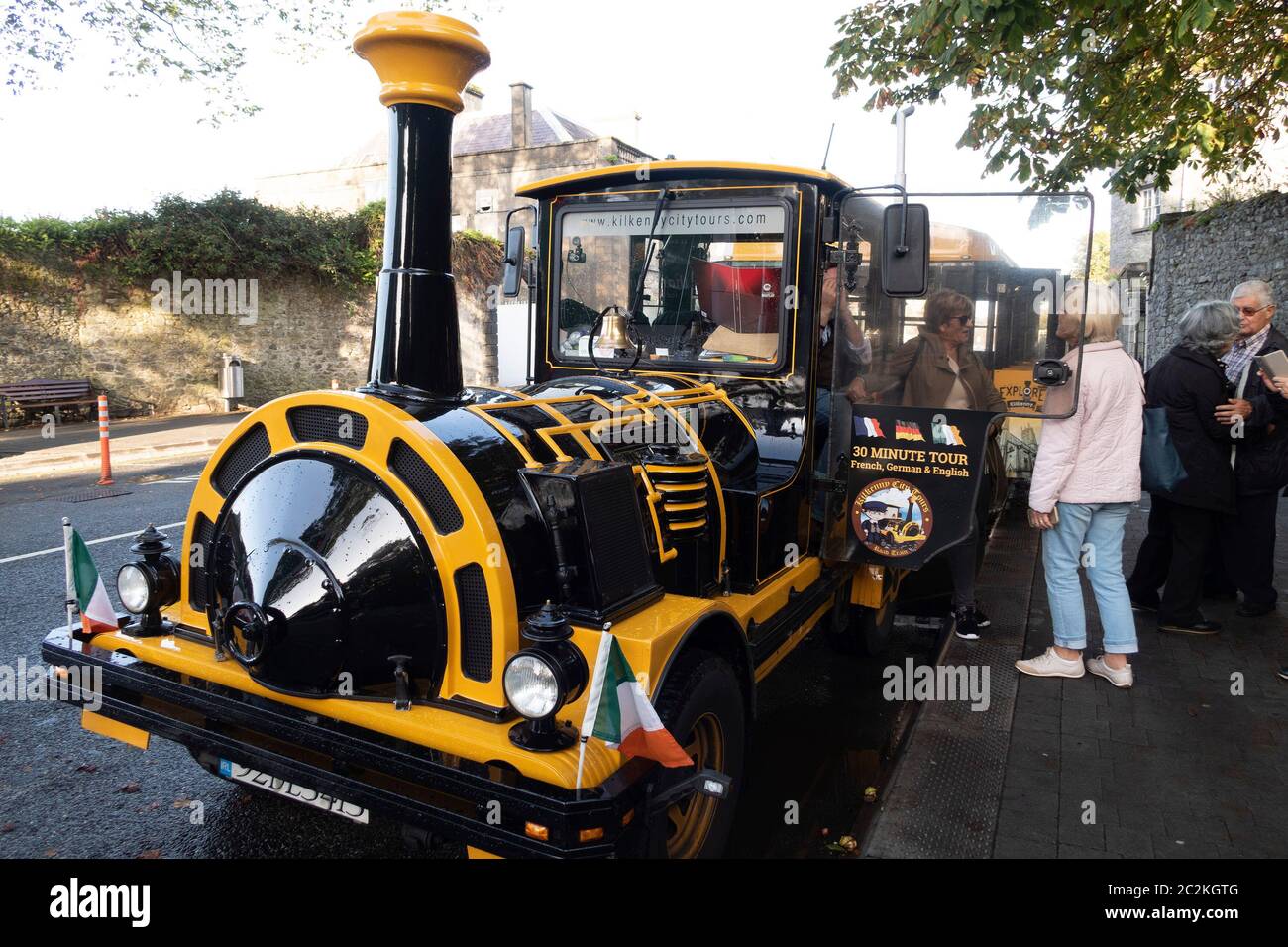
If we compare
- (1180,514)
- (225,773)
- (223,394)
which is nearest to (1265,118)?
(1180,514)

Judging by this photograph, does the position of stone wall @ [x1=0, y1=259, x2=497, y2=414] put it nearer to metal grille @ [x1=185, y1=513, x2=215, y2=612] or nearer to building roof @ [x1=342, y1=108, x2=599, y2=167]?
building roof @ [x1=342, y1=108, x2=599, y2=167]

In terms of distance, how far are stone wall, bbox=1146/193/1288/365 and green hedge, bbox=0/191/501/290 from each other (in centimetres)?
1336

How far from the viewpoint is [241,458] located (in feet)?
9.21

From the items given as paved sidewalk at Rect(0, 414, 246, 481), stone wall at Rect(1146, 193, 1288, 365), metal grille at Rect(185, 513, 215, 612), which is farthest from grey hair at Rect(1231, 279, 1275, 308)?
paved sidewalk at Rect(0, 414, 246, 481)

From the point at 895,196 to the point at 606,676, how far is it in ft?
8.02

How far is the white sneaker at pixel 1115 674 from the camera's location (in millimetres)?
4242

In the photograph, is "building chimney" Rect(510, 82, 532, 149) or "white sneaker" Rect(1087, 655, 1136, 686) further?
"building chimney" Rect(510, 82, 532, 149)

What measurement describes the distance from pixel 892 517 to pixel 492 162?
92.2 ft

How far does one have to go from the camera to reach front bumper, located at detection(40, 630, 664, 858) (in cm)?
198

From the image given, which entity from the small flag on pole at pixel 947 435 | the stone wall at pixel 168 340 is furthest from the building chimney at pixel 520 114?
the small flag on pole at pixel 947 435

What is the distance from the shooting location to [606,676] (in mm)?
2102

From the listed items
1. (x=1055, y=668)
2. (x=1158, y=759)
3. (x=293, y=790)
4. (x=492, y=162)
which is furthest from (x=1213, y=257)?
(x=492, y=162)

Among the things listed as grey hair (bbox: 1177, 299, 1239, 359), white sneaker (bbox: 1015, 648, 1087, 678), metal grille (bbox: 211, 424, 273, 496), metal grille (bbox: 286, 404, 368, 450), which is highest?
grey hair (bbox: 1177, 299, 1239, 359)

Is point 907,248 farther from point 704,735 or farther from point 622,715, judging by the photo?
point 622,715
